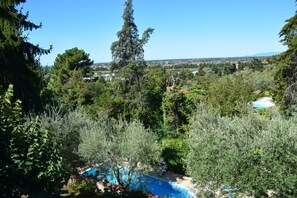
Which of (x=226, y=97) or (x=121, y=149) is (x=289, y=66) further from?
(x=121, y=149)

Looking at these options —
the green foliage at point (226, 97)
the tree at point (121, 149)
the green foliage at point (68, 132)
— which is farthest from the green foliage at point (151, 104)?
the tree at point (121, 149)

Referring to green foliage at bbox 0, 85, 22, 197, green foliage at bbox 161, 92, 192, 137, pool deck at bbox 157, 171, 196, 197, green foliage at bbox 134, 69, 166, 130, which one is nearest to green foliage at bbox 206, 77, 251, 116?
green foliage at bbox 161, 92, 192, 137

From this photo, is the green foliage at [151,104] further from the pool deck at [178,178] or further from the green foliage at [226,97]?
the pool deck at [178,178]

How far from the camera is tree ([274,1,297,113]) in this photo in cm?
1731

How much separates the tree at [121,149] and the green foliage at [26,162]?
4.64 meters

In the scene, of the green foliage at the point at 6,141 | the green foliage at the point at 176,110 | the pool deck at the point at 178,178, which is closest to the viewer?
the green foliage at the point at 6,141

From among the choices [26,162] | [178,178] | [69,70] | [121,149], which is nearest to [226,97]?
[178,178]

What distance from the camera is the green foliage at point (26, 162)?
16.3ft

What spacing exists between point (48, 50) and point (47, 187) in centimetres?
1115

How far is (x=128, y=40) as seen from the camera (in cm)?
2086

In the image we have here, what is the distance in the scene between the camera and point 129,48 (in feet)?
68.6

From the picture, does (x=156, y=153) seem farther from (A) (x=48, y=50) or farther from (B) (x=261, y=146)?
(A) (x=48, y=50)

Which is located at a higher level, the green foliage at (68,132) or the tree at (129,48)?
the tree at (129,48)

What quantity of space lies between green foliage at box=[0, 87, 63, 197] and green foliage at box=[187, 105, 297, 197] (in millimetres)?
4777
